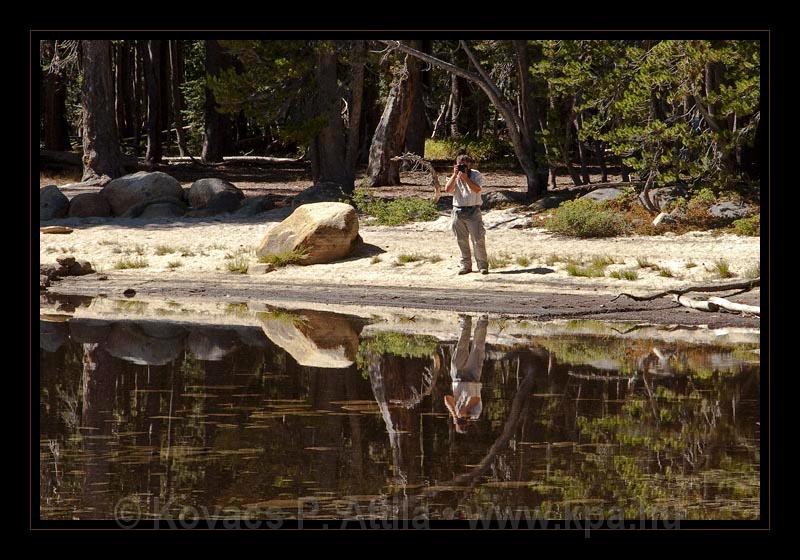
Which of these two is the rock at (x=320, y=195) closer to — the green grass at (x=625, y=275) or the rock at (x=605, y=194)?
the rock at (x=605, y=194)

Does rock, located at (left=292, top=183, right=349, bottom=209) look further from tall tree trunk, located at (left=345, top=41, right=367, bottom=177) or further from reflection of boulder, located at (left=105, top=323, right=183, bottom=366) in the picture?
reflection of boulder, located at (left=105, top=323, right=183, bottom=366)

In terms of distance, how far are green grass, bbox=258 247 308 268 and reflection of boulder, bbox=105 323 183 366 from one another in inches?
195

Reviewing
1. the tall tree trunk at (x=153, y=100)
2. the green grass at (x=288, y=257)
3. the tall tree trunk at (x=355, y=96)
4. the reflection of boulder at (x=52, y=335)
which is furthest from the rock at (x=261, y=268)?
the tall tree trunk at (x=153, y=100)

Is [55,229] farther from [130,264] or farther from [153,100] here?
[153,100]

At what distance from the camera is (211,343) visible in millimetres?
14133

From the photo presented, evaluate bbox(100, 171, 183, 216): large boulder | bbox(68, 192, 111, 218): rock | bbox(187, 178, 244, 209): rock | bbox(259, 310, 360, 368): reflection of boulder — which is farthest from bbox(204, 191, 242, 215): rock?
bbox(259, 310, 360, 368): reflection of boulder

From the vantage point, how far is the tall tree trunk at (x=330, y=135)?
28.6 m

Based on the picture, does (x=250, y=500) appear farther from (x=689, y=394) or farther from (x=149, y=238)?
(x=149, y=238)

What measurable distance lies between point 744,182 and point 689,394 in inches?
503

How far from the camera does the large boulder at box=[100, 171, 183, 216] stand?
2678 centimetres

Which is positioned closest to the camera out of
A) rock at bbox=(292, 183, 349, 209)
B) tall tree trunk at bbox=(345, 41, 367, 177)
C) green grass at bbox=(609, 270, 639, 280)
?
green grass at bbox=(609, 270, 639, 280)

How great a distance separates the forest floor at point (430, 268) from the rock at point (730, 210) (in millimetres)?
958

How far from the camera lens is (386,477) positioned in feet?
27.0
